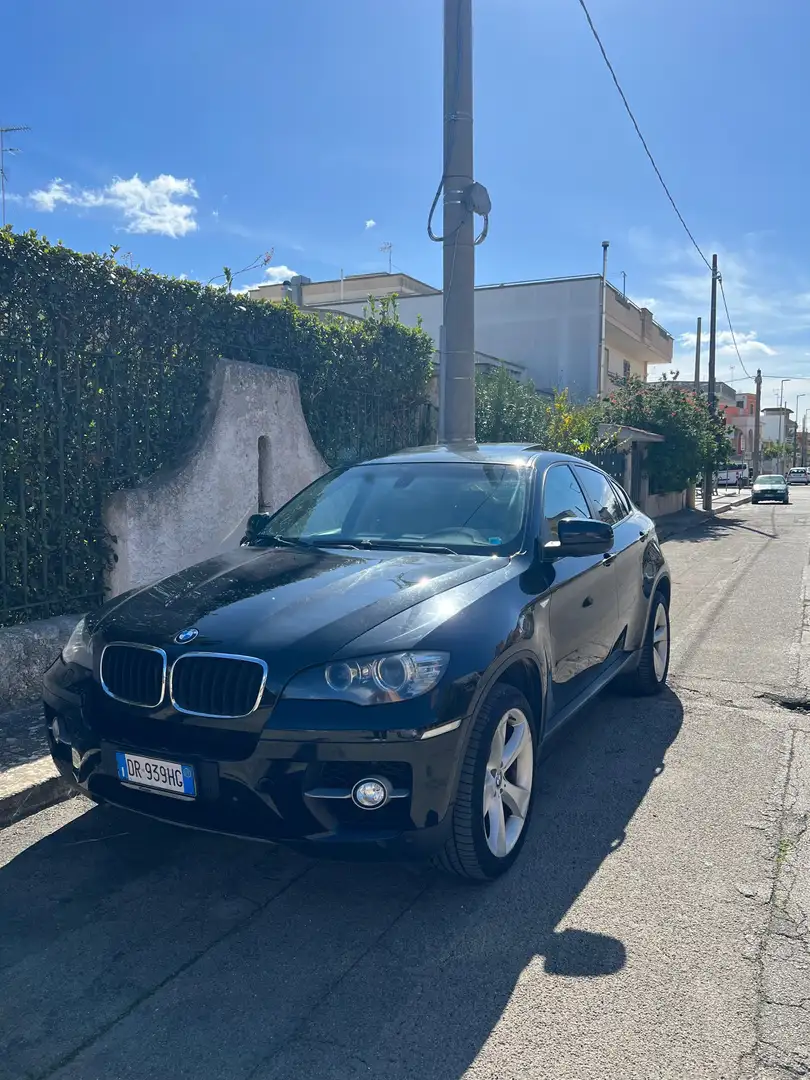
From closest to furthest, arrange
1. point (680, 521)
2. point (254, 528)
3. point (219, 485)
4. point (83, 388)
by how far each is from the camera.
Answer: point (254, 528), point (83, 388), point (219, 485), point (680, 521)

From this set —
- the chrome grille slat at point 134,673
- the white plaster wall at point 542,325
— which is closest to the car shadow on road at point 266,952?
the chrome grille slat at point 134,673

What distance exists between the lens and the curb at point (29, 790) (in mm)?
3893

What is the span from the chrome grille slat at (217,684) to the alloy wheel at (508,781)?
92cm

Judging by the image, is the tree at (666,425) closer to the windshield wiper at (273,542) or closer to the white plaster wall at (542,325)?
the white plaster wall at (542,325)

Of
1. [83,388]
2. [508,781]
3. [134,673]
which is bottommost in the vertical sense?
[508,781]

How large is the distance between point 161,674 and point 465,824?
1.20 meters

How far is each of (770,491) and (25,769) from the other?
39.3m

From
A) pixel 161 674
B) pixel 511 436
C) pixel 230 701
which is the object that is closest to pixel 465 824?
pixel 230 701

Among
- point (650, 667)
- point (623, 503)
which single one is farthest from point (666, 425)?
point (650, 667)

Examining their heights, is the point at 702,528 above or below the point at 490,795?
below

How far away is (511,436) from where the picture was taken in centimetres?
1338

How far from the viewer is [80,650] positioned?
341 centimetres

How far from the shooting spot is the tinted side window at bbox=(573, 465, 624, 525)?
517 centimetres

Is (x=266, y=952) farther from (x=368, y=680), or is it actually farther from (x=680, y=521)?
(x=680, y=521)
